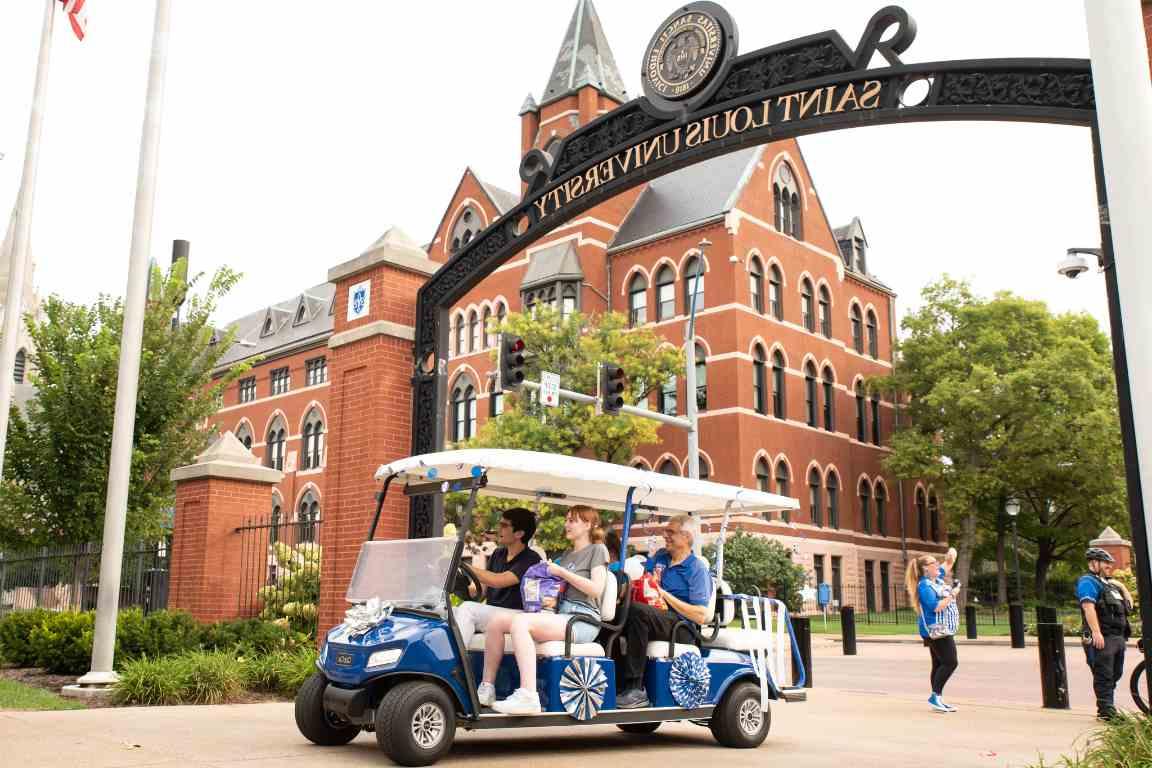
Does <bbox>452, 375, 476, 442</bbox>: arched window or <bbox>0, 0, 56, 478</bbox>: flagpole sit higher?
<bbox>452, 375, 476, 442</bbox>: arched window

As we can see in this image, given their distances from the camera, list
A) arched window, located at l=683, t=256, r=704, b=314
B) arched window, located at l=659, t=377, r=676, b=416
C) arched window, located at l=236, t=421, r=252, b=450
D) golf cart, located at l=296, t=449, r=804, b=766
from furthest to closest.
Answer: arched window, located at l=236, t=421, r=252, b=450 → arched window, located at l=683, t=256, r=704, b=314 → arched window, located at l=659, t=377, r=676, b=416 → golf cart, located at l=296, t=449, r=804, b=766

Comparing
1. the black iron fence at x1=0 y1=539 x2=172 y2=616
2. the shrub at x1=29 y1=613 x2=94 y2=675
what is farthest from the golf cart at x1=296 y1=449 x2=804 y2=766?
the black iron fence at x1=0 y1=539 x2=172 y2=616

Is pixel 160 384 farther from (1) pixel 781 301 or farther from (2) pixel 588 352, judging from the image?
(1) pixel 781 301

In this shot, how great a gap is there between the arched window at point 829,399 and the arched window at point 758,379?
16.8 feet

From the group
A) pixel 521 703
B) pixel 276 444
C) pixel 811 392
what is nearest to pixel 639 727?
pixel 521 703

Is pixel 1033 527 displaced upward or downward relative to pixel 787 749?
upward

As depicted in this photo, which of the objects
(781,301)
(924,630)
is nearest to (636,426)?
(781,301)

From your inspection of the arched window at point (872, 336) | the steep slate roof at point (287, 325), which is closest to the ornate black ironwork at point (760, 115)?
the arched window at point (872, 336)

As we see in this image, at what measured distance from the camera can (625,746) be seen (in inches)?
342

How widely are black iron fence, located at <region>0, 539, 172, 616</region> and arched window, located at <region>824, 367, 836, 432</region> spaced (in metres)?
33.7

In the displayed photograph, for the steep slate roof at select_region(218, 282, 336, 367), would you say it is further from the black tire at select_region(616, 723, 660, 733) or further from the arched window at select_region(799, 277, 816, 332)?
the black tire at select_region(616, 723, 660, 733)

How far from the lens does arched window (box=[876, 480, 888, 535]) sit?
48969mm

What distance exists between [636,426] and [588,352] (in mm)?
3049

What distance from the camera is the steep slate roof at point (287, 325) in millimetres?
62950
